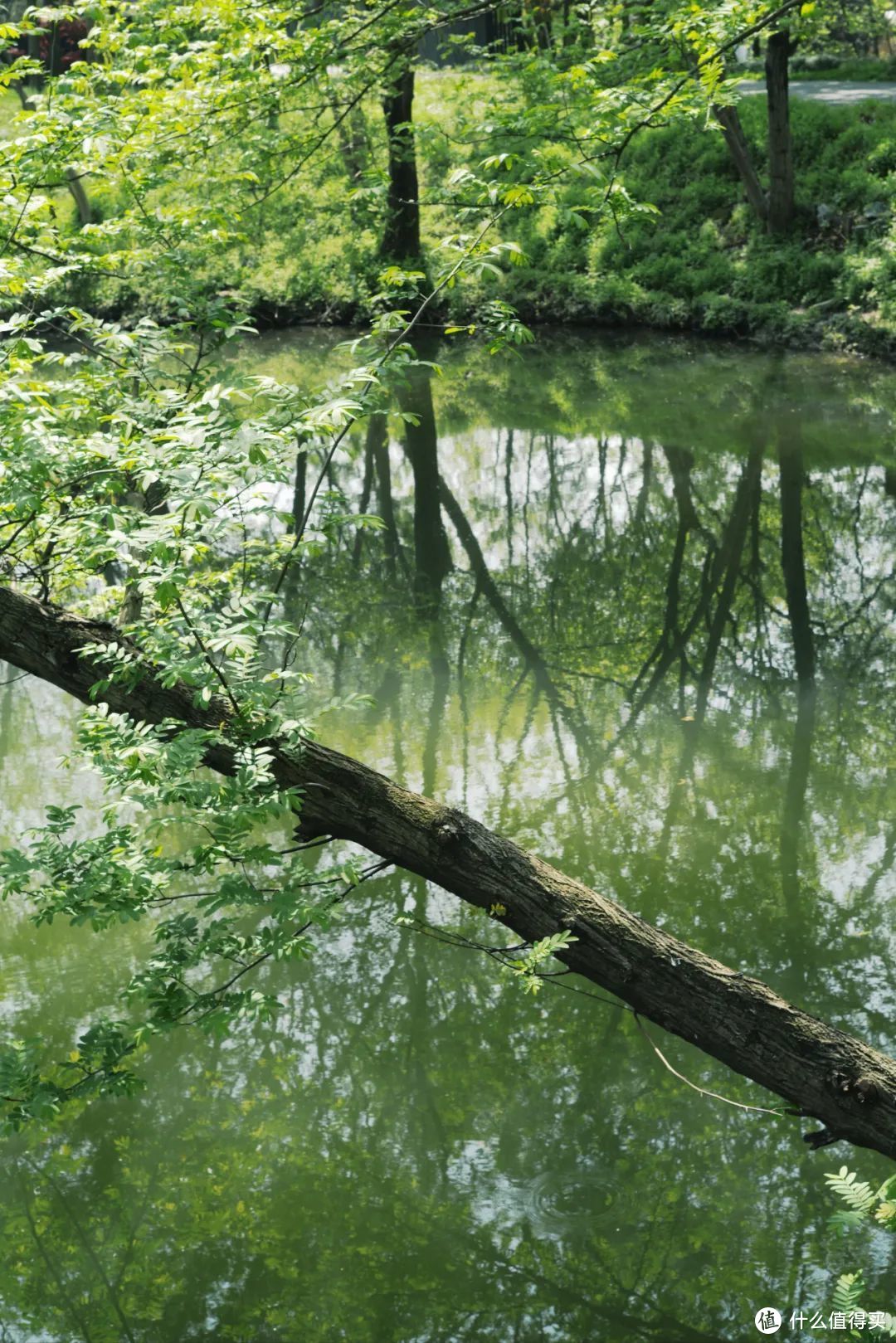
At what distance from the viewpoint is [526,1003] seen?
5020 millimetres

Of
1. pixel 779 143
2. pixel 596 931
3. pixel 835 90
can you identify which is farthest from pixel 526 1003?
pixel 835 90

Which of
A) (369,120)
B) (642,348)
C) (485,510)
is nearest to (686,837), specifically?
(485,510)

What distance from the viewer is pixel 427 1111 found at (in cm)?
455

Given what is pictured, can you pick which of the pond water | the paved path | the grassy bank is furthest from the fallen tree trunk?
the paved path

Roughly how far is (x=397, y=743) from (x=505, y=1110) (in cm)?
292

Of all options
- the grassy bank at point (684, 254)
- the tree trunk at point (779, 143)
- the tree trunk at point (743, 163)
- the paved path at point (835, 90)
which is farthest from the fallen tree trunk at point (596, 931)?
the paved path at point (835, 90)

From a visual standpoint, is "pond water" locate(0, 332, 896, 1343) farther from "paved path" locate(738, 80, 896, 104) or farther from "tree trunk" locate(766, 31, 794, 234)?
"paved path" locate(738, 80, 896, 104)

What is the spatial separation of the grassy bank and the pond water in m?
6.38

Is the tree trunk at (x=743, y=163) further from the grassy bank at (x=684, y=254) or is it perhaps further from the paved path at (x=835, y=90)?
the paved path at (x=835, y=90)

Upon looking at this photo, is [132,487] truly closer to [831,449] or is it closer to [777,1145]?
[777,1145]

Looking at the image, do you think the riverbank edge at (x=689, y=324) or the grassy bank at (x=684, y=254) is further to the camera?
the grassy bank at (x=684, y=254)

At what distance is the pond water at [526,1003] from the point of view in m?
3.85

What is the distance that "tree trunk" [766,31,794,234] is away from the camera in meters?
15.5

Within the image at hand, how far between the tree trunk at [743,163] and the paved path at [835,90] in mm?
3061
